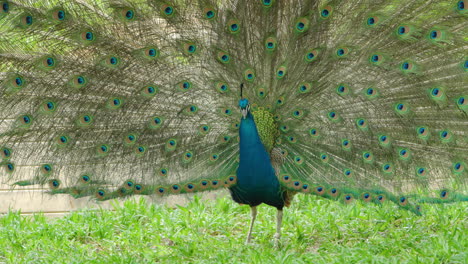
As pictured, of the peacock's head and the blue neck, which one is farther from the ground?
the peacock's head

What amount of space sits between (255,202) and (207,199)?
1649 millimetres

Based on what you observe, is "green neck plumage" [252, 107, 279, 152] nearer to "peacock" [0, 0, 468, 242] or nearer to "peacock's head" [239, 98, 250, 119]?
"peacock" [0, 0, 468, 242]

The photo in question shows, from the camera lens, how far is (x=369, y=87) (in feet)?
13.4

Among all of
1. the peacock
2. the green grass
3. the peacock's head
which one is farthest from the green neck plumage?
the green grass

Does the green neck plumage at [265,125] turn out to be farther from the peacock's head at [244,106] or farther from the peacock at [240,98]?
the peacock's head at [244,106]

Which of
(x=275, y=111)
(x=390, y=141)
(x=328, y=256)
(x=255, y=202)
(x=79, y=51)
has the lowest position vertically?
(x=328, y=256)

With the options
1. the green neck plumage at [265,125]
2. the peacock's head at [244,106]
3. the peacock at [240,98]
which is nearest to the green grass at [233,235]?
the peacock at [240,98]

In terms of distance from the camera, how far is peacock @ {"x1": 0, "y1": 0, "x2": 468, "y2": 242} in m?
3.89

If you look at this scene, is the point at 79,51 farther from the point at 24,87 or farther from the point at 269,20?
the point at 269,20

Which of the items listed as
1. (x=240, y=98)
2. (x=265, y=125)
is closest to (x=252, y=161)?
(x=265, y=125)

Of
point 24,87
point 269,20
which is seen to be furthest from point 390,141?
point 24,87

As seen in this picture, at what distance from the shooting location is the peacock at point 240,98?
3.89 m

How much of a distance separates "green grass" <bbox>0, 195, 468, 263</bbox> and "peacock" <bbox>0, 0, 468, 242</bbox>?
1.34 feet

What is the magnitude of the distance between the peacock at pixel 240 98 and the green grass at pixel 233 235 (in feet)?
1.34
